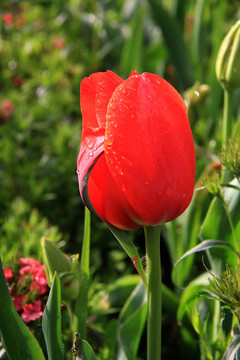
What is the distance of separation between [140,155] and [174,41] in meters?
1.11

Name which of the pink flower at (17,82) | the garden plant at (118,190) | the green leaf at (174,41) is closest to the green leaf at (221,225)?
the garden plant at (118,190)

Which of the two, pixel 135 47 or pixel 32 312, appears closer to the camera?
pixel 32 312

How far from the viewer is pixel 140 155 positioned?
45 centimetres

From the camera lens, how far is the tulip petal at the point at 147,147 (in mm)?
452

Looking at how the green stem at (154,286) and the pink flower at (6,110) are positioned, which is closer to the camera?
the green stem at (154,286)

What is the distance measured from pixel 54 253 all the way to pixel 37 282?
80 millimetres

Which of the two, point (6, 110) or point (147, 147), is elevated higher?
point (147, 147)

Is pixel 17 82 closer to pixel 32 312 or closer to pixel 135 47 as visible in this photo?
pixel 135 47

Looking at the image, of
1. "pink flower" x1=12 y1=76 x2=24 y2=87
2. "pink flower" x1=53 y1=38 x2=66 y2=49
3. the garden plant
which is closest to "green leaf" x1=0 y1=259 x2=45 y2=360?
the garden plant

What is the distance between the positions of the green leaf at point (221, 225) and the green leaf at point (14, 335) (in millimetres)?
258

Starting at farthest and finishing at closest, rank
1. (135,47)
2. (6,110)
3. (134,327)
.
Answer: (135,47) → (6,110) → (134,327)

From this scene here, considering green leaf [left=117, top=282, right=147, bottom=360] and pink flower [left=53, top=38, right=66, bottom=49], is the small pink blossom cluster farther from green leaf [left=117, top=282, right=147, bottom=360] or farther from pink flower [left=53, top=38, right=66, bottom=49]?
pink flower [left=53, top=38, right=66, bottom=49]

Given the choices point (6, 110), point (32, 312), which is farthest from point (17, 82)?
point (32, 312)

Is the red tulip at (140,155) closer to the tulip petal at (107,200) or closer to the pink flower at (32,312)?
the tulip petal at (107,200)
